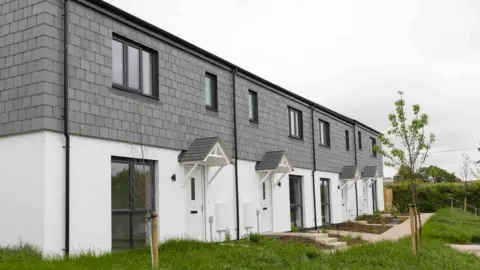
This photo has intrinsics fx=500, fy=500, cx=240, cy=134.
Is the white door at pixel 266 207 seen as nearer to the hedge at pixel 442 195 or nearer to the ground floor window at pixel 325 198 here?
the ground floor window at pixel 325 198

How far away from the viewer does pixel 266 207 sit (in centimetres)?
1845

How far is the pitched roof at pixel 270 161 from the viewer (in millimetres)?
17983

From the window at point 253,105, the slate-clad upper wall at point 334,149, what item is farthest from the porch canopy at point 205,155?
the slate-clad upper wall at point 334,149

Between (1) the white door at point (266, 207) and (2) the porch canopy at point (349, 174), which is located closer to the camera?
(1) the white door at point (266, 207)

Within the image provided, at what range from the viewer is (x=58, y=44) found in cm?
1031

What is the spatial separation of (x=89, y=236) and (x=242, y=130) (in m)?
7.85

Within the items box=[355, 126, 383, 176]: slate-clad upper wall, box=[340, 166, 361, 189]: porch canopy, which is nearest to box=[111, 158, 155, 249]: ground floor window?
box=[340, 166, 361, 189]: porch canopy

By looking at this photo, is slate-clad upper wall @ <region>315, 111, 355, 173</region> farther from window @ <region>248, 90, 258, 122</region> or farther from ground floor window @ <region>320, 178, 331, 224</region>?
window @ <region>248, 90, 258, 122</region>

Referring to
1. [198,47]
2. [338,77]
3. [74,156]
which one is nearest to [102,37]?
[74,156]

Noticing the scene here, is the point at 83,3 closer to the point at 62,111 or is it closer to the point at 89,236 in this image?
the point at 62,111

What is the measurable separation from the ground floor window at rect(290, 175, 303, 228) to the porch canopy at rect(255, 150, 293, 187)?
6.92 ft

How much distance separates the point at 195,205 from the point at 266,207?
4767 mm

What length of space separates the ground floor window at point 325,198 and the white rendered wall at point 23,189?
16077 mm

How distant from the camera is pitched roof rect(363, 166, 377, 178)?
30.5 meters
